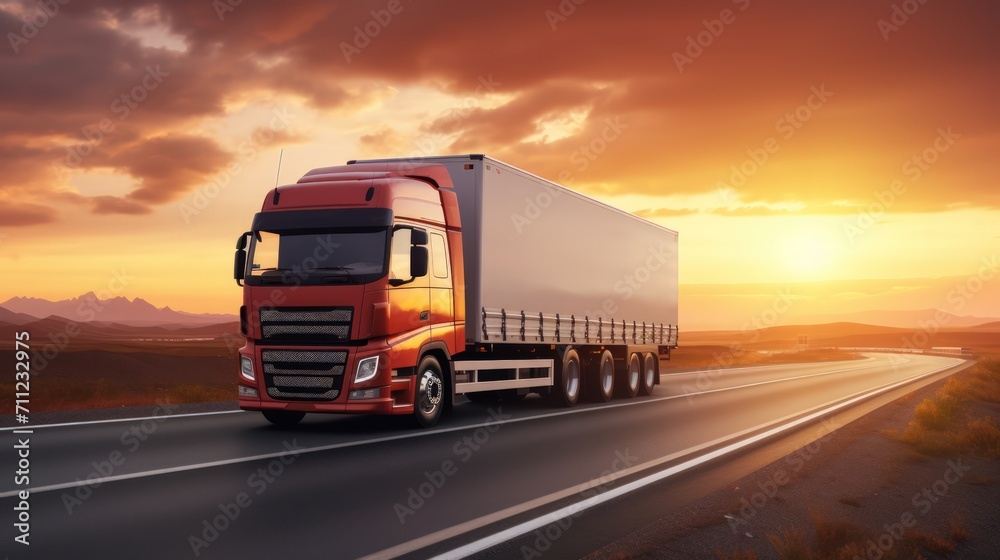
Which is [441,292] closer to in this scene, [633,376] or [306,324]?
[306,324]

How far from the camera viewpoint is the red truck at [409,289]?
13.0 m

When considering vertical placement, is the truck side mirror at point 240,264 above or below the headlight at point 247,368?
above

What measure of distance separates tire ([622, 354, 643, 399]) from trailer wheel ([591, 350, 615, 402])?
40 centimetres

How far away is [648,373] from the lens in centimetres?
2406

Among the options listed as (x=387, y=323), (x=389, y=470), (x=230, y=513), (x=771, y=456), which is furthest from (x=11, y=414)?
(x=771, y=456)

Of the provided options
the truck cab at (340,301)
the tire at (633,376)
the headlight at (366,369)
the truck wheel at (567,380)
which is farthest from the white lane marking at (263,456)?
the tire at (633,376)

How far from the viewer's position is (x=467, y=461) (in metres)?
10.8
